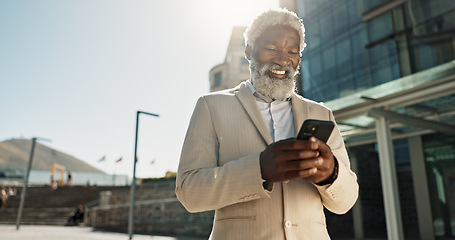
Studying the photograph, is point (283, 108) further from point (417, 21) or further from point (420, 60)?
point (417, 21)

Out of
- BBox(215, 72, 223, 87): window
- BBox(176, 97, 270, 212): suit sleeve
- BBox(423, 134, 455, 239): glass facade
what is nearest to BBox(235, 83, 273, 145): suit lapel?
BBox(176, 97, 270, 212): suit sleeve

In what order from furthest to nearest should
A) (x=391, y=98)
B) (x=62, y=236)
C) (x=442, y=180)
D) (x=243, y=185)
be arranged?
(x=62, y=236) < (x=442, y=180) < (x=391, y=98) < (x=243, y=185)

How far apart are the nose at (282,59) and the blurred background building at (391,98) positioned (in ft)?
19.8

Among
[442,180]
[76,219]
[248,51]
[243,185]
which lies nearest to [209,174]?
[243,185]

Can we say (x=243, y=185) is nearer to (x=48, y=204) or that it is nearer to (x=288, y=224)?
(x=288, y=224)

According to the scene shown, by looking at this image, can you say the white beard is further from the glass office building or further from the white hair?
the glass office building

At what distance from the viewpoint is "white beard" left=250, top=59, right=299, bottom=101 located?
5.48ft

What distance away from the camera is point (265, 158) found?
120 centimetres

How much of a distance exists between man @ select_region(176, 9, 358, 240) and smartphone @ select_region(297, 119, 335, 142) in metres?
0.03

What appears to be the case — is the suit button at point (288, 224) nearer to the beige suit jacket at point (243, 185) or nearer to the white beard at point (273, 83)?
the beige suit jacket at point (243, 185)

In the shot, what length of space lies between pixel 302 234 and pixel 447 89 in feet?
23.4

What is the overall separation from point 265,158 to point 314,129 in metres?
0.19

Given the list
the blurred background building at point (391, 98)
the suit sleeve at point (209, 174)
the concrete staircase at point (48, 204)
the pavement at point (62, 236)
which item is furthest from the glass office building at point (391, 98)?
the concrete staircase at point (48, 204)

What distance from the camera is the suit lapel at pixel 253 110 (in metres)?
1.47
